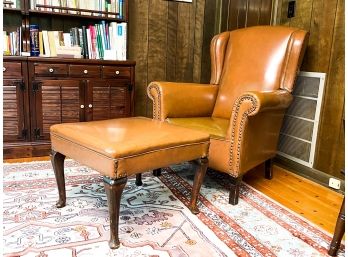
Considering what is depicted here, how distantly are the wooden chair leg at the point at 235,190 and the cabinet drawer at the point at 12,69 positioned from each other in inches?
68.5

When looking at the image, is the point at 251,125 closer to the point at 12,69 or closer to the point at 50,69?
the point at 50,69

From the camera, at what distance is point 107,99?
2.70 m

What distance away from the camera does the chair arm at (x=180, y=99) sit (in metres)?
2.12

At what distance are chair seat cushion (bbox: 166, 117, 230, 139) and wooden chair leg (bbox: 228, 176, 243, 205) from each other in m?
0.25

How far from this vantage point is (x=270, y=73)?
7.04ft

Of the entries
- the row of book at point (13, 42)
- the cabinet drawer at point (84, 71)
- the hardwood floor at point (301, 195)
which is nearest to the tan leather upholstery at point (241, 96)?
the hardwood floor at point (301, 195)

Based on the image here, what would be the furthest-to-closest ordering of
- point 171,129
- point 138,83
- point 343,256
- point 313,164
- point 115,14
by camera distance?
point 138,83
point 115,14
point 313,164
point 171,129
point 343,256

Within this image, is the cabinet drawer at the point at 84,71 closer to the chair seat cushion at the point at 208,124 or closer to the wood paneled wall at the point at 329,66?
the chair seat cushion at the point at 208,124

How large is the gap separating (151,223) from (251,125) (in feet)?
2.39

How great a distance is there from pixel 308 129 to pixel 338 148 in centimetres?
28

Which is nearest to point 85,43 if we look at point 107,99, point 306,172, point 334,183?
point 107,99

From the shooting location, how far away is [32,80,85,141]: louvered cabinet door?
8.18ft

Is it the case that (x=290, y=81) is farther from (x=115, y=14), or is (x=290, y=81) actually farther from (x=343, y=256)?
(x=115, y=14)

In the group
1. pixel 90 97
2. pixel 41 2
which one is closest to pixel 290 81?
pixel 90 97
